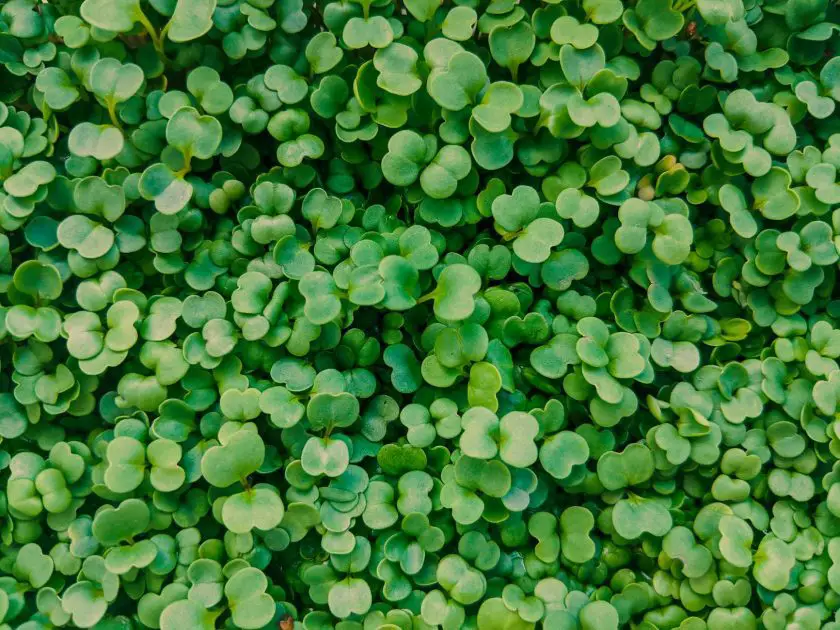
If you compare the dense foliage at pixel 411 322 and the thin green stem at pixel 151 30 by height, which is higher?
the thin green stem at pixel 151 30

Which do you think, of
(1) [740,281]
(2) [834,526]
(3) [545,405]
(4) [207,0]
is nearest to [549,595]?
(3) [545,405]

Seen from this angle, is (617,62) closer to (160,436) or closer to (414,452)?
(414,452)

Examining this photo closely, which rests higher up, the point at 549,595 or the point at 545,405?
the point at 545,405

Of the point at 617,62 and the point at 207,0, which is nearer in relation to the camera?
the point at 207,0

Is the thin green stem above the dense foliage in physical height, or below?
above

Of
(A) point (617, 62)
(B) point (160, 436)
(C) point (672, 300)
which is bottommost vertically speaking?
(B) point (160, 436)

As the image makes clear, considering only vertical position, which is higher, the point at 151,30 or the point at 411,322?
the point at 151,30
